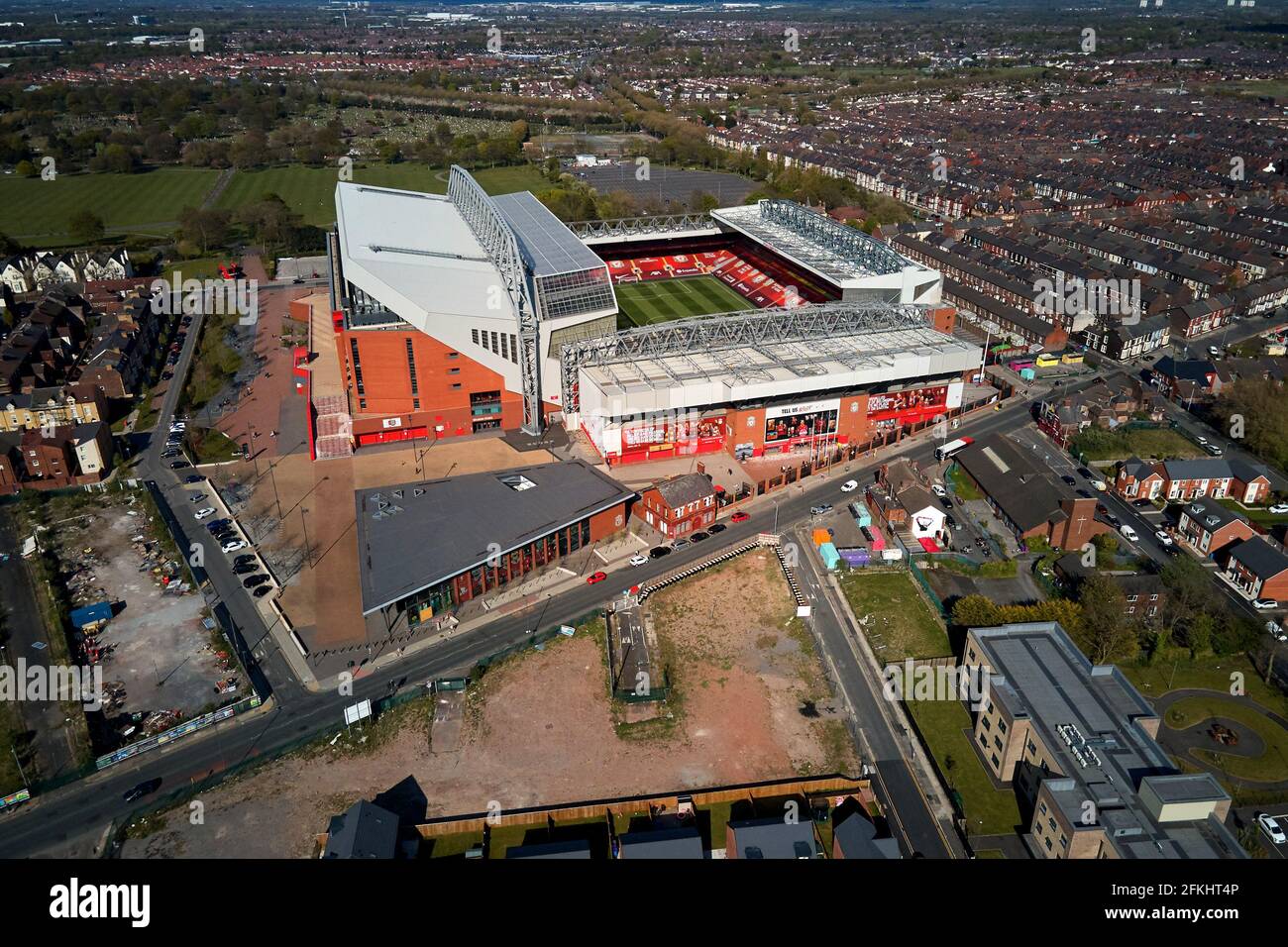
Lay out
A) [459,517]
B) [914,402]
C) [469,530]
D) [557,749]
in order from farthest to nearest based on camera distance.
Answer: [914,402], [459,517], [469,530], [557,749]

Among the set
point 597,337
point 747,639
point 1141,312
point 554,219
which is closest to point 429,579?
point 747,639

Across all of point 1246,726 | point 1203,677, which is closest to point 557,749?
point 1246,726

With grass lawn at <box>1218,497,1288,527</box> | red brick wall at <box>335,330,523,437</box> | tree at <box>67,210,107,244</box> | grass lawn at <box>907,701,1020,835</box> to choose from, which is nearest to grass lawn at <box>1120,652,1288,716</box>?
grass lawn at <box>907,701,1020,835</box>

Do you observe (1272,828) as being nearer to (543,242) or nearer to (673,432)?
(673,432)

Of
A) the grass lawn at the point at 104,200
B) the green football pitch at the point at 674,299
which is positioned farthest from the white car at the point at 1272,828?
the grass lawn at the point at 104,200

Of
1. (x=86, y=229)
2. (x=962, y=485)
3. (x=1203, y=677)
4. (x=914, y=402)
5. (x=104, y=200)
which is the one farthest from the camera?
(x=104, y=200)

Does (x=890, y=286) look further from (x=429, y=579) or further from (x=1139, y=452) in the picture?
(x=429, y=579)

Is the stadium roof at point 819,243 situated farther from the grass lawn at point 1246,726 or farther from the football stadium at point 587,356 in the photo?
the grass lawn at point 1246,726
